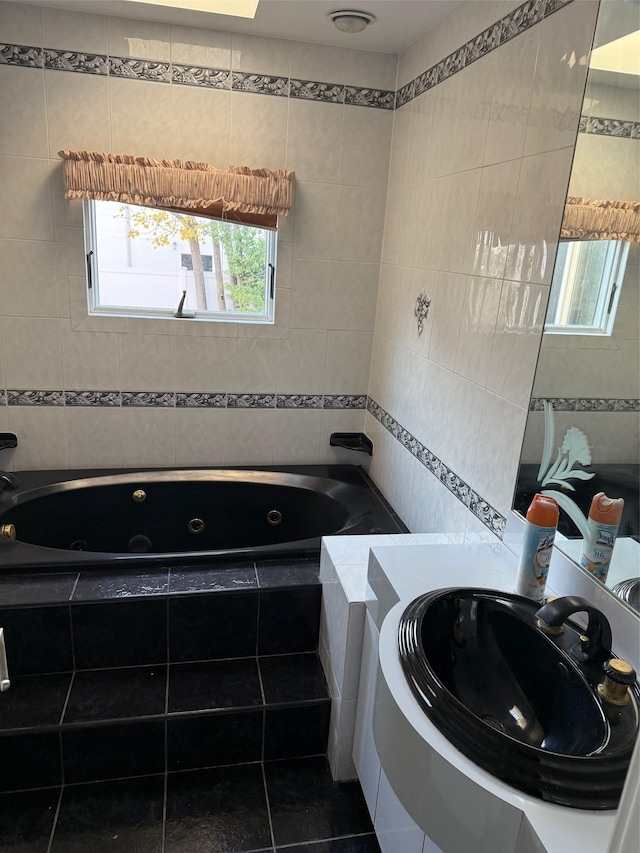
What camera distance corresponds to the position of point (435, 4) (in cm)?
205

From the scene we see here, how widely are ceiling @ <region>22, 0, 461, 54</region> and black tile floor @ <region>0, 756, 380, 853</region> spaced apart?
255 centimetres

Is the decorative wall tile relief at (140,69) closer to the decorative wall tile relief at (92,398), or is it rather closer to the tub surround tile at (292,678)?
the decorative wall tile relief at (92,398)

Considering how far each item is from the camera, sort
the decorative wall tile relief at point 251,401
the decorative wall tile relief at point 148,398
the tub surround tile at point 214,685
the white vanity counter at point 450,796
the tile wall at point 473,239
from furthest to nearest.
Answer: the decorative wall tile relief at point 251,401, the decorative wall tile relief at point 148,398, the tub surround tile at point 214,685, the tile wall at point 473,239, the white vanity counter at point 450,796

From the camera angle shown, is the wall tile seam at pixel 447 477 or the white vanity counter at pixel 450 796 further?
the wall tile seam at pixel 447 477

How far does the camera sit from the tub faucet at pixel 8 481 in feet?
8.38

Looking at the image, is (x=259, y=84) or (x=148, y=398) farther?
(x=148, y=398)

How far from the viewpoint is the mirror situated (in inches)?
49.6

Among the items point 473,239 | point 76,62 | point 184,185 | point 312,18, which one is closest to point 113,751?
point 473,239

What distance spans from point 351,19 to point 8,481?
2.23 meters

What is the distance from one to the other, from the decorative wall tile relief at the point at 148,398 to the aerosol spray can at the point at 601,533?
6.52ft

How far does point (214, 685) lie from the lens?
6.50 ft

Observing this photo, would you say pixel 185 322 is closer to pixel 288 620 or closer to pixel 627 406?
pixel 288 620

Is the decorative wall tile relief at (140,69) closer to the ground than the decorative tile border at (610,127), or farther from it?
farther from it

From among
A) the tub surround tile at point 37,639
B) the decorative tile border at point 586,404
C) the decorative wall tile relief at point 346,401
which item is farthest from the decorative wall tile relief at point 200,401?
the decorative tile border at point 586,404
